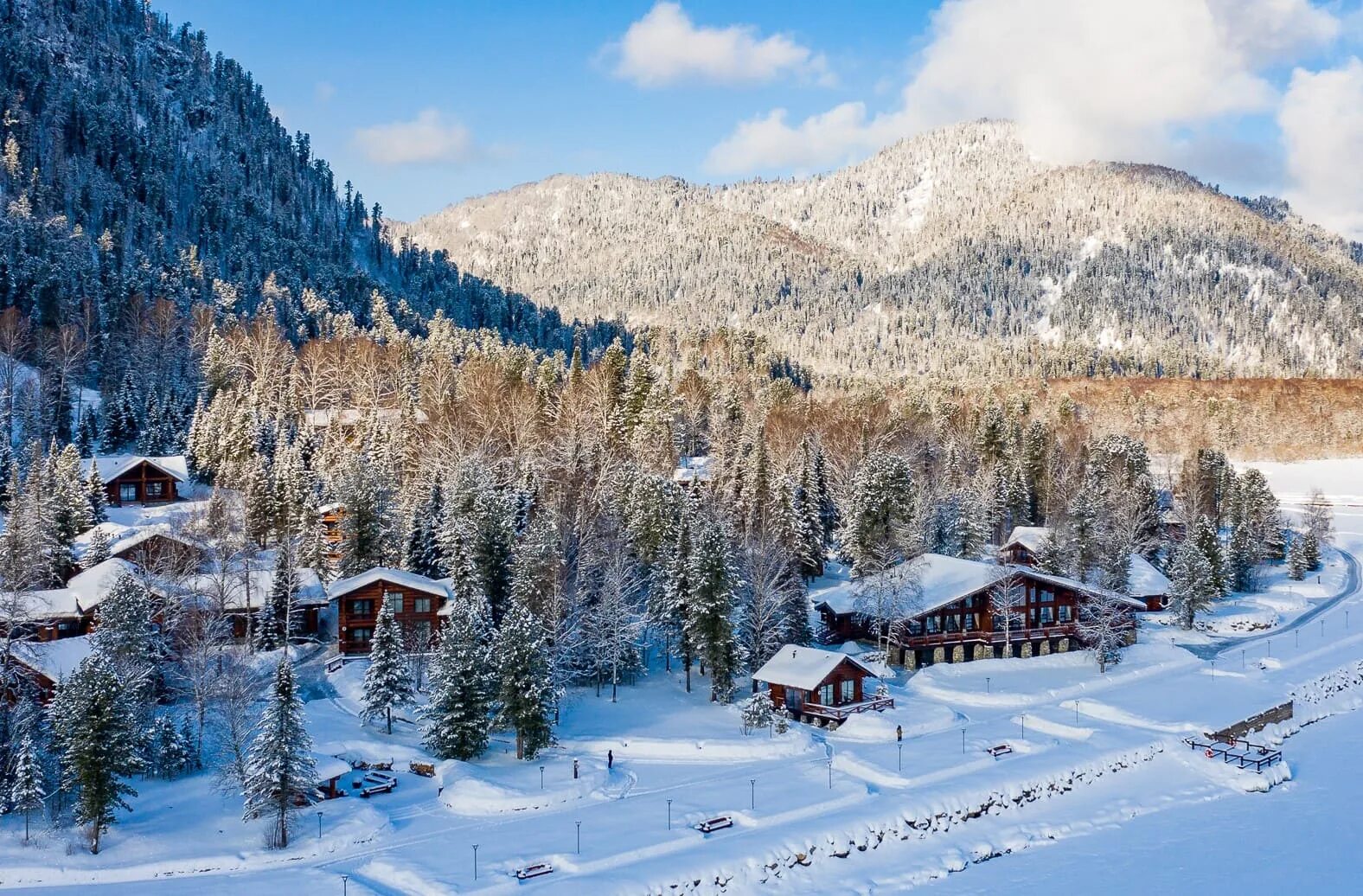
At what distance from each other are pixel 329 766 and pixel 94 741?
24.3 ft

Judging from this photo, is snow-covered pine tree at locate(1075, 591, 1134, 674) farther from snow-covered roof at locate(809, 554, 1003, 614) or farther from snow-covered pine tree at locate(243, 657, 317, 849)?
snow-covered pine tree at locate(243, 657, 317, 849)

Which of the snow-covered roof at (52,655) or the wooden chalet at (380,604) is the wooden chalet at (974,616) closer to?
the wooden chalet at (380,604)

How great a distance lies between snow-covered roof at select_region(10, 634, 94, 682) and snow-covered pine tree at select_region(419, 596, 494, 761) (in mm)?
13264

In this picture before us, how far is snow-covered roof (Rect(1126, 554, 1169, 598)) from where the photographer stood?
71.5 metres

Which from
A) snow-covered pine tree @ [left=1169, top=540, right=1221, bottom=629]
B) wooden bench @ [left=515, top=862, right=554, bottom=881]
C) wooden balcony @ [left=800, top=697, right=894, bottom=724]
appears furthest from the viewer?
snow-covered pine tree @ [left=1169, top=540, right=1221, bottom=629]

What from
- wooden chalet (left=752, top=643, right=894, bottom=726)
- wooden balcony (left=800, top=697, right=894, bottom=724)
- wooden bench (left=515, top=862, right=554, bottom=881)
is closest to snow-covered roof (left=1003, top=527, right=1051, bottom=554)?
wooden balcony (left=800, top=697, right=894, bottom=724)

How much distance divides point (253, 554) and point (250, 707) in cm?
1598

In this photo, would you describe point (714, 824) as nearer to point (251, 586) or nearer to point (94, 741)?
point (94, 741)

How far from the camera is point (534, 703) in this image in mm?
40156

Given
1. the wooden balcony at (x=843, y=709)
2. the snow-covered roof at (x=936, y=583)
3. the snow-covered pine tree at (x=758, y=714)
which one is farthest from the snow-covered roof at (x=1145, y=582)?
the snow-covered pine tree at (x=758, y=714)

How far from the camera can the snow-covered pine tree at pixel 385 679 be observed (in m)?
42.4

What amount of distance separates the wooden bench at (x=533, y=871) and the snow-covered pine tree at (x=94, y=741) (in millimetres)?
12933

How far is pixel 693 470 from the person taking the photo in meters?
95.8

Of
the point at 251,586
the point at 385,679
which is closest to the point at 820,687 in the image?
the point at 385,679
